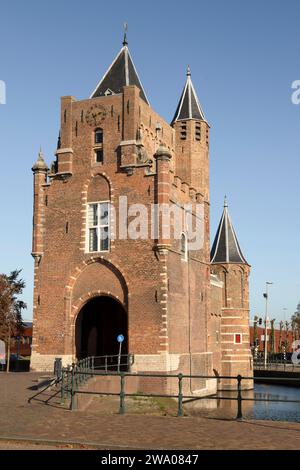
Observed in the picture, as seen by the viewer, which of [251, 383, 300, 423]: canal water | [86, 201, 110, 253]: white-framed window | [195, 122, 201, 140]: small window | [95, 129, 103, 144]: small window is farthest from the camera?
[195, 122, 201, 140]: small window

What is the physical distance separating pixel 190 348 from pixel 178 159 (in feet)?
41.3

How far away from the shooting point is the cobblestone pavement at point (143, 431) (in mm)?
10300

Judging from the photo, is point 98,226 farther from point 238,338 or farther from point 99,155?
point 238,338

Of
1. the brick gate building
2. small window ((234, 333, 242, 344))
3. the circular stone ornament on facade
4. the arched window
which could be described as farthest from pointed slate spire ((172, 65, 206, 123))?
small window ((234, 333, 242, 344))

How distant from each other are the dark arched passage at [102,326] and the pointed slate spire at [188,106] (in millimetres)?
13606

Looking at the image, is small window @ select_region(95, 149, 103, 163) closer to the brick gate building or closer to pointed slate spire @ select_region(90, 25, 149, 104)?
the brick gate building

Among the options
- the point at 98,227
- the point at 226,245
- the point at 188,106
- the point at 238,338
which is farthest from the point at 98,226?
the point at 238,338

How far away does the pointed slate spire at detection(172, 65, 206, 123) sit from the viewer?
39156mm

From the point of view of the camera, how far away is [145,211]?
97.8 feet

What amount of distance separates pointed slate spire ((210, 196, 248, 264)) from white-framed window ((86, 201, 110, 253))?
17.4m

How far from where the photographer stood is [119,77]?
34656 millimetres

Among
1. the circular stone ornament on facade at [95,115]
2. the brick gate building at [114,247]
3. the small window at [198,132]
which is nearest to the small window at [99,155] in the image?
the brick gate building at [114,247]
